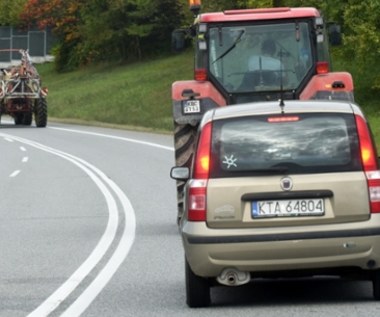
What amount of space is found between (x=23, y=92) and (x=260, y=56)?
35165mm

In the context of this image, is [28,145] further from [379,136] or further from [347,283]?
[347,283]

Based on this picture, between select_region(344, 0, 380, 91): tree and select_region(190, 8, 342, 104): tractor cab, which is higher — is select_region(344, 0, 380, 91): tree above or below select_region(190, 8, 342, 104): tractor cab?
below

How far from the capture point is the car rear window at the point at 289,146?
34.0 feet

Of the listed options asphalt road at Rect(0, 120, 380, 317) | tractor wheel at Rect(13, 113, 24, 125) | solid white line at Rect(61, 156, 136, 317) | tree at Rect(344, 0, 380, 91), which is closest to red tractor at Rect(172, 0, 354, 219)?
solid white line at Rect(61, 156, 136, 317)

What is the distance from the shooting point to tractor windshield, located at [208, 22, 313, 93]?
1609 cm

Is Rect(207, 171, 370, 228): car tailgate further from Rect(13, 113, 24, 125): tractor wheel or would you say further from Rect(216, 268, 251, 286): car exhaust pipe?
Rect(13, 113, 24, 125): tractor wheel

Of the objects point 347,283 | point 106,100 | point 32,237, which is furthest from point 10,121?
point 347,283

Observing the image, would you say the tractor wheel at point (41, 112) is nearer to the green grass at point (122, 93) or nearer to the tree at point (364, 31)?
the green grass at point (122, 93)

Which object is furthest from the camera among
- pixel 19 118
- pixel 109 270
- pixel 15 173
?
pixel 19 118

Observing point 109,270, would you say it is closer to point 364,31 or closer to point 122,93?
point 364,31

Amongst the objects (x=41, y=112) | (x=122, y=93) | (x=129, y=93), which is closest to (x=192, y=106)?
(x=41, y=112)

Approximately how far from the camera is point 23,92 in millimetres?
50594

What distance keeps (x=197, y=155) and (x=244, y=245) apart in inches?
33.1

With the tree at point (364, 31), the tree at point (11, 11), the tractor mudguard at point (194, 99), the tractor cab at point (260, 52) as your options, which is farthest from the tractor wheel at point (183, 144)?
the tree at point (11, 11)
